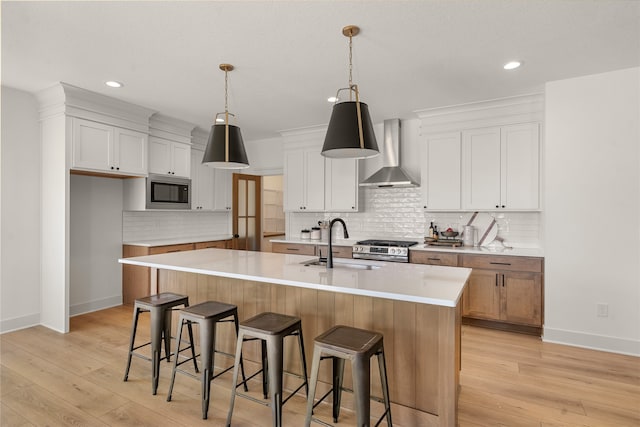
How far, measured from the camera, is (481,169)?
13.8 feet

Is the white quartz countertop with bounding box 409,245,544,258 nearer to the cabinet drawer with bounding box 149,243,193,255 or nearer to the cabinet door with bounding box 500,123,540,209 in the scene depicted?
the cabinet door with bounding box 500,123,540,209

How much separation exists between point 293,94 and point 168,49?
1.44 metres

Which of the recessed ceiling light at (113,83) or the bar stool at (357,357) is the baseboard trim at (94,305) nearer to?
the recessed ceiling light at (113,83)

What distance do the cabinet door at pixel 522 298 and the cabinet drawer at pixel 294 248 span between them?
101 inches

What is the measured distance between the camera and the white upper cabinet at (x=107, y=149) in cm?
385

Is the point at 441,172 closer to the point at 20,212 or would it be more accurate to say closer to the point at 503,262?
the point at 503,262

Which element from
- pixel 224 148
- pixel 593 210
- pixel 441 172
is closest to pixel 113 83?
pixel 224 148

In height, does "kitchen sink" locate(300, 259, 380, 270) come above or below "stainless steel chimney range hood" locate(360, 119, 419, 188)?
below

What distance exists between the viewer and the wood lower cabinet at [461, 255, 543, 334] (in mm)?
3635

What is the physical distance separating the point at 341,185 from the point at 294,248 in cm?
121

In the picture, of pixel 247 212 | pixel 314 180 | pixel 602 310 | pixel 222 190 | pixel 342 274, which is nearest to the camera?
pixel 342 274

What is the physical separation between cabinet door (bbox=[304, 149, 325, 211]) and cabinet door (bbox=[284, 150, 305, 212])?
0.09 meters

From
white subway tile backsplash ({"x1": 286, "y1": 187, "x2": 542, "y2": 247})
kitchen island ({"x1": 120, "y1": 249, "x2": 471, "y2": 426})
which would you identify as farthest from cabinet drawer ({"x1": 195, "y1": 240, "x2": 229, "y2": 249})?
kitchen island ({"x1": 120, "y1": 249, "x2": 471, "y2": 426})

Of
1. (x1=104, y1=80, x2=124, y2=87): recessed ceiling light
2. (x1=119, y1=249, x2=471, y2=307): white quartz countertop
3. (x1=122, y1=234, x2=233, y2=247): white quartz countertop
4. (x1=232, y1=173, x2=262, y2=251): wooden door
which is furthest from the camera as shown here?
(x1=232, y1=173, x2=262, y2=251): wooden door
